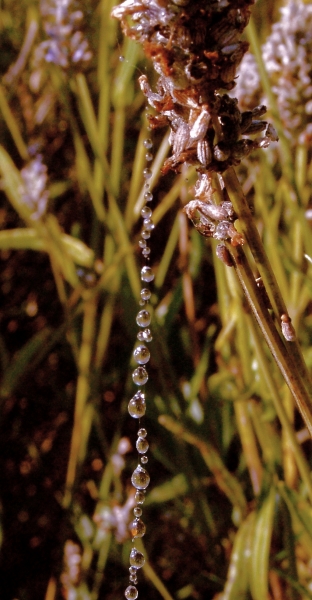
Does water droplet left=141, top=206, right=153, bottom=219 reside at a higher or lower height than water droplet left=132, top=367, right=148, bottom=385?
higher

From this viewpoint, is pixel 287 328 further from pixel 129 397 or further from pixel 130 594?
pixel 129 397

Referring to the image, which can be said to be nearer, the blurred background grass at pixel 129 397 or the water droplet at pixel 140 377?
the water droplet at pixel 140 377

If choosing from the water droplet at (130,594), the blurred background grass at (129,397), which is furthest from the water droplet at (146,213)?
the water droplet at (130,594)

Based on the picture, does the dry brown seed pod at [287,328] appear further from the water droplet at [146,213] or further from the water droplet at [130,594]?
the water droplet at [130,594]

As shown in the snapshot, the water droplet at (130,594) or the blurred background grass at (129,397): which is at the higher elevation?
the blurred background grass at (129,397)

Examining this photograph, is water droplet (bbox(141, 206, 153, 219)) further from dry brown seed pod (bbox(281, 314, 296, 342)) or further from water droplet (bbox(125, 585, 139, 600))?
water droplet (bbox(125, 585, 139, 600))

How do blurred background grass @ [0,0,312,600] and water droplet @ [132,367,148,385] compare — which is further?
blurred background grass @ [0,0,312,600]

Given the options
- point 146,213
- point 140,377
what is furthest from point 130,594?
point 146,213

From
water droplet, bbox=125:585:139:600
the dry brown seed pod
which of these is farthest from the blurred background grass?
the dry brown seed pod

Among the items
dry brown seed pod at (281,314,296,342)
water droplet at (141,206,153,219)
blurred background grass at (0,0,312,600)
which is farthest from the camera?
blurred background grass at (0,0,312,600)
